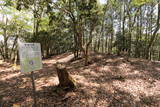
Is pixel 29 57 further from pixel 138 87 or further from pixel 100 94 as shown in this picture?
pixel 138 87

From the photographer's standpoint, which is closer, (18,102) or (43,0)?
(18,102)

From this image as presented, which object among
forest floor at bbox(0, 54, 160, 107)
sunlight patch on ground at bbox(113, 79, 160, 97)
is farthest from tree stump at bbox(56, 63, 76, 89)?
sunlight patch on ground at bbox(113, 79, 160, 97)

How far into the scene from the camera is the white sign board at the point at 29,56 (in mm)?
2566

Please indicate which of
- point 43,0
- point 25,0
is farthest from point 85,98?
point 25,0

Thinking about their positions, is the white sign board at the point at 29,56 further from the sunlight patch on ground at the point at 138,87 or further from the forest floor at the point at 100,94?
the sunlight patch on ground at the point at 138,87

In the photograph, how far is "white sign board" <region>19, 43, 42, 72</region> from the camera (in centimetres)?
257

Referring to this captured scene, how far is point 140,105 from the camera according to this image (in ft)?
11.9

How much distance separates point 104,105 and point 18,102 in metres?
2.82

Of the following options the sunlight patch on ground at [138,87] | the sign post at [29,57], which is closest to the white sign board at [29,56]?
the sign post at [29,57]

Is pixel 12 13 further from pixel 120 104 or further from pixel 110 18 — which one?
pixel 110 18

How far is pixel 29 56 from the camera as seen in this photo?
2750 millimetres

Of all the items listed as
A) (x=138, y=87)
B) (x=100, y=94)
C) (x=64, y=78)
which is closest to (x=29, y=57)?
(x=64, y=78)

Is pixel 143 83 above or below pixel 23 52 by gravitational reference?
below

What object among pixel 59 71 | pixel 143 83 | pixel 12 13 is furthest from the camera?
pixel 12 13
